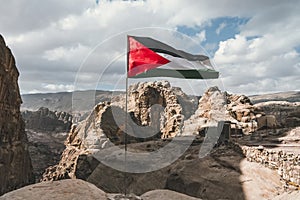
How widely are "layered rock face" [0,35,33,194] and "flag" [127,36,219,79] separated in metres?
25.6

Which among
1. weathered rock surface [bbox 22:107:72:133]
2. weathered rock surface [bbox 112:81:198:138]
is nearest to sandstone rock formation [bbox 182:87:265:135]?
weathered rock surface [bbox 112:81:198:138]

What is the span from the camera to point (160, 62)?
12.8 meters

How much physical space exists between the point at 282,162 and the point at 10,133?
30.0m

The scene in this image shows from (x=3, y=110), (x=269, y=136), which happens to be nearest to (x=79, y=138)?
(x=3, y=110)

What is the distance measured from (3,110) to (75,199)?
2887 centimetres

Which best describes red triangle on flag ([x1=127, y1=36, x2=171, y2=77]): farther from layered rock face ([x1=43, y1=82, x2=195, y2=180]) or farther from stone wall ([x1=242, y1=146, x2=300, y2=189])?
layered rock face ([x1=43, y1=82, x2=195, y2=180])

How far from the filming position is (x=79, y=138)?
45.0m

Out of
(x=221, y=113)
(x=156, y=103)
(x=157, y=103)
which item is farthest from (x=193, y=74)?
(x=156, y=103)

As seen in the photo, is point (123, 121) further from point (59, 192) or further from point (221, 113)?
point (59, 192)

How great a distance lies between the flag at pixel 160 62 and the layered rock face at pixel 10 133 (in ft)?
84.1

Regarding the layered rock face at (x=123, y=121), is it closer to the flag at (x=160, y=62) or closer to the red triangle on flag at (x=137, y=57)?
the flag at (x=160, y=62)

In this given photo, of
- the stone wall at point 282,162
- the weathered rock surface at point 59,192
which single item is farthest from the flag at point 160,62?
the stone wall at point 282,162

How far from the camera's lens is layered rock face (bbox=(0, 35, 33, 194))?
111 feet

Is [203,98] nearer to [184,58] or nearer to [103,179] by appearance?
[103,179]
